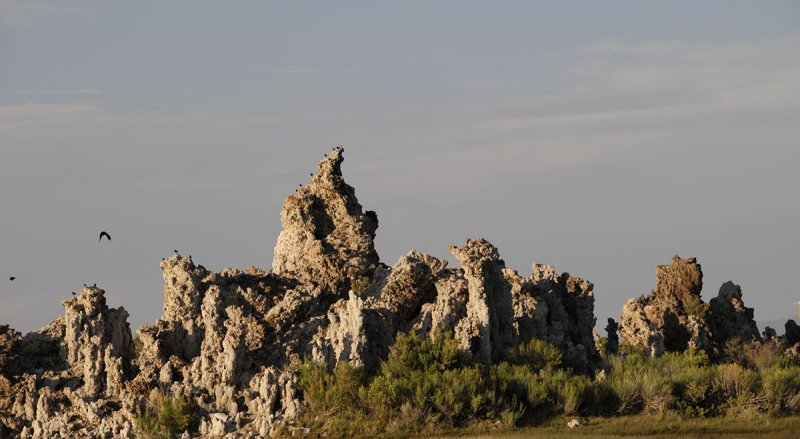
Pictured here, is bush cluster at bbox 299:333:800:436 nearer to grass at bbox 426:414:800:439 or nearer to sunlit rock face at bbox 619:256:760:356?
grass at bbox 426:414:800:439

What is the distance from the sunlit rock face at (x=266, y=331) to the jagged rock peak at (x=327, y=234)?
0.32 feet

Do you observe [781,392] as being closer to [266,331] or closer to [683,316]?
[683,316]

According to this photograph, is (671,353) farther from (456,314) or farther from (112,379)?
(112,379)

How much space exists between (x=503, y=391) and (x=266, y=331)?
13.2 metres

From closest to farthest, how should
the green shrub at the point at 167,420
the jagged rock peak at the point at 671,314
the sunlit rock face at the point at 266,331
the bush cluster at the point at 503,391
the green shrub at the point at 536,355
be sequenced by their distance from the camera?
1. the bush cluster at the point at 503,391
2. the green shrub at the point at 167,420
3. the sunlit rock face at the point at 266,331
4. the green shrub at the point at 536,355
5. the jagged rock peak at the point at 671,314

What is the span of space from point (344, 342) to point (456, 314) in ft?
21.2

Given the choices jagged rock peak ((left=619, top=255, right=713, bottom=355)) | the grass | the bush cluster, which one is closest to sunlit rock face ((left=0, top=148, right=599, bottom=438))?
the bush cluster

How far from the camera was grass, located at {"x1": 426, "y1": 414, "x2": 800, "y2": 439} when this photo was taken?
3617 inches

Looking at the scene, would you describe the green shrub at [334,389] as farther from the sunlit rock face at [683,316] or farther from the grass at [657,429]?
the sunlit rock face at [683,316]

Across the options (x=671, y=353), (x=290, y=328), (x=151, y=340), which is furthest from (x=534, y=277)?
(x=151, y=340)

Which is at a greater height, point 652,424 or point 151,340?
point 151,340

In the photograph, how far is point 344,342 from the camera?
9825 cm

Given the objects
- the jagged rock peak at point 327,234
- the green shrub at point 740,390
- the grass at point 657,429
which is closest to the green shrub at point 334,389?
the grass at point 657,429

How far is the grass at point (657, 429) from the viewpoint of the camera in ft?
301
